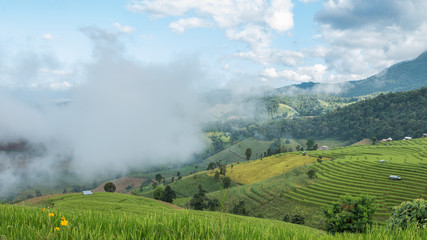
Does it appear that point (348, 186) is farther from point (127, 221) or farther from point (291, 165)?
point (127, 221)

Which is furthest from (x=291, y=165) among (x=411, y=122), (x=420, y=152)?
(x=411, y=122)

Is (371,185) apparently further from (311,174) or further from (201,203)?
(201,203)

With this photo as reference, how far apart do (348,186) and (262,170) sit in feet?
191

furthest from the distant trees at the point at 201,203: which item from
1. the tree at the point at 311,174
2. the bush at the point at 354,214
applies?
the tree at the point at 311,174

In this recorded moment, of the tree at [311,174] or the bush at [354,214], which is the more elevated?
the bush at [354,214]

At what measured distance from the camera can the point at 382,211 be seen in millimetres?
54812

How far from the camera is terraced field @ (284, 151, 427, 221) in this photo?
6062 cm

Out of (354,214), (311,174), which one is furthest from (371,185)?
(354,214)

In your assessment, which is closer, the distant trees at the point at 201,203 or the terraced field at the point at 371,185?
the distant trees at the point at 201,203

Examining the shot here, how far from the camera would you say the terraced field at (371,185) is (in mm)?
Result: 60625

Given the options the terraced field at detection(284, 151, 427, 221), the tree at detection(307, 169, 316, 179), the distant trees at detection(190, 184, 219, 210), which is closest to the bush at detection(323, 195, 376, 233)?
the terraced field at detection(284, 151, 427, 221)

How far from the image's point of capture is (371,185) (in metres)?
68.9

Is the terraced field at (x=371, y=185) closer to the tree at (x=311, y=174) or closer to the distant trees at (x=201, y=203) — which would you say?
the tree at (x=311, y=174)

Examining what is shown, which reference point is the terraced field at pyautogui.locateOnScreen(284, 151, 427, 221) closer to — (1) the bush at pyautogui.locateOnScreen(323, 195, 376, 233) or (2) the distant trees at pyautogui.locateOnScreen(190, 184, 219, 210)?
(2) the distant trees at pyautogui.locateOnScreen(190, 184, 219, 210)
